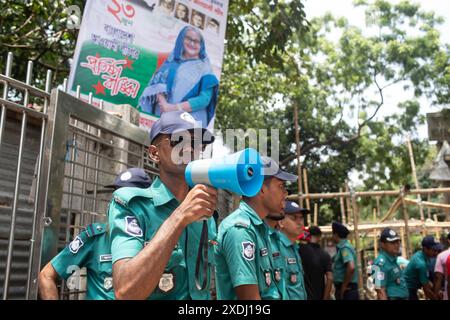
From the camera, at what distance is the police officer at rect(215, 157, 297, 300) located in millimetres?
2451

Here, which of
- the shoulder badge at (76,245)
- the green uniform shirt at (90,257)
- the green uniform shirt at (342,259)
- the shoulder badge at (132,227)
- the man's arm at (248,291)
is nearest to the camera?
the shoulder badge at (132,227)

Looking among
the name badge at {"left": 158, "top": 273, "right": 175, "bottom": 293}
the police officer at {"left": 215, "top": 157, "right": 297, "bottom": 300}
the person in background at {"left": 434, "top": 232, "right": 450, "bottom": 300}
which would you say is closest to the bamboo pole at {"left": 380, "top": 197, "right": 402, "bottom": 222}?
the person in background at {"left": 434, "top": 232, "right": 450, "bottom": 300}

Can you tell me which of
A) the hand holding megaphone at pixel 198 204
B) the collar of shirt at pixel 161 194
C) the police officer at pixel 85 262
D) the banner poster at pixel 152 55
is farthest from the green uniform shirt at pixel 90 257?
the banner poster at pixel 152 55

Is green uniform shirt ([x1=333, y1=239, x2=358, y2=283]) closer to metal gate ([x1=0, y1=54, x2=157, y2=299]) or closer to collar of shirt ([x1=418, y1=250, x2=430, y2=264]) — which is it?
collar of shirt ([x1=418, y1=250, x2=430, y2=264])

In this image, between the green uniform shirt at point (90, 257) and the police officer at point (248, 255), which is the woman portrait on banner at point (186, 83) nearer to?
the police officer at point (248, 255)

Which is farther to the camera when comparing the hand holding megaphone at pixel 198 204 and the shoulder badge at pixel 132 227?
the shoulder badge at pixel 132 227

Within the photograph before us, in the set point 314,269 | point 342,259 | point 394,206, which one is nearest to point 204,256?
point 314,269

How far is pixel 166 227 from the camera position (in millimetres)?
1449

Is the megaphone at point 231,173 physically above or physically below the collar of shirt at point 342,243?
below

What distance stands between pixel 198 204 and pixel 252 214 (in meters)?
1.44

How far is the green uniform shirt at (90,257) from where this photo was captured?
6.86 ft

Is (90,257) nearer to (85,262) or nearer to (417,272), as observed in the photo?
(85,262)

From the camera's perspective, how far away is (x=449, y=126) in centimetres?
821

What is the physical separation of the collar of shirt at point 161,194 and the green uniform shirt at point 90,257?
1.44 feet
